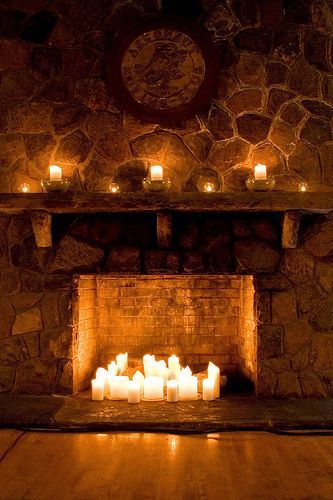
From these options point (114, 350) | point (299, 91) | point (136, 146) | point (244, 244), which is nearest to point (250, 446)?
point (244, 244)

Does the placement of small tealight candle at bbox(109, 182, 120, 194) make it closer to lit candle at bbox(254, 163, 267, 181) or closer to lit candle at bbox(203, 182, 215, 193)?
lit candle at bbox(203, 182, 215, 193)

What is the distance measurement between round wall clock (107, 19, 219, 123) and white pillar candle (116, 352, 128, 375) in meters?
1.69

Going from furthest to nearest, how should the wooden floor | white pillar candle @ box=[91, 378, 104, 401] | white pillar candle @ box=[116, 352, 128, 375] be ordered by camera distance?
white pillar candle @ box=[116, 352, 128, 375], white pillar candle @ box=[91, 378, 104, 401], the wooden floor

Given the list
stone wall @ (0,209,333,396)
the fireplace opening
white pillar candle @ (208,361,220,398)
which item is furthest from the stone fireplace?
the fireplace opening

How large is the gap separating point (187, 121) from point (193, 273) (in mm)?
1012

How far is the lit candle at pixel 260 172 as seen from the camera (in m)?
3.16

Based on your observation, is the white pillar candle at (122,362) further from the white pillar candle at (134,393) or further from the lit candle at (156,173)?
the lit candle at (156,173)

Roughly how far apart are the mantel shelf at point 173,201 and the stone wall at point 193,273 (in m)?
0.31

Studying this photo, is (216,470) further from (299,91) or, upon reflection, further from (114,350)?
(299,91)

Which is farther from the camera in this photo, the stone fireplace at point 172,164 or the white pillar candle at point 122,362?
the white pillar candle at point 122,362

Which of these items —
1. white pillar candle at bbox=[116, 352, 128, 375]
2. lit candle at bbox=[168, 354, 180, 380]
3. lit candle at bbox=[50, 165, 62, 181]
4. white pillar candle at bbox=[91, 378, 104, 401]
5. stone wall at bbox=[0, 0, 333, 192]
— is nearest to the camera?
lit candle at bbox=[50, 165, 62, 181]

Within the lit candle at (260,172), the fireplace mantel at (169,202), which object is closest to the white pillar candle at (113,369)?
the fireplace mantel at (169,202)

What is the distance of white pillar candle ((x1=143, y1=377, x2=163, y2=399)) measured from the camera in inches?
131

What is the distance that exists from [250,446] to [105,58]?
100 inches
